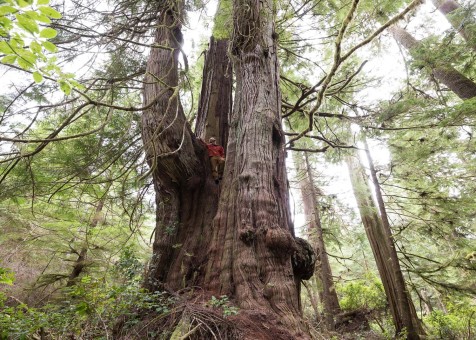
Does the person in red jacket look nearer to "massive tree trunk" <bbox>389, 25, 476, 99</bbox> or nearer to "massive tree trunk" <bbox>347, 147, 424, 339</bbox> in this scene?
"massive tree trunk" <bbox>347, 147, 424, 339</bbox>

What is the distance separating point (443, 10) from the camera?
785cm

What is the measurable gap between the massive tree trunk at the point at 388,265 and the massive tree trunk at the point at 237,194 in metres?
3.05

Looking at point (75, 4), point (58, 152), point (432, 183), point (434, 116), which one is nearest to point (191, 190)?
point (58, 152)

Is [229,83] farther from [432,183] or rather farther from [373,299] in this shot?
[373,299]

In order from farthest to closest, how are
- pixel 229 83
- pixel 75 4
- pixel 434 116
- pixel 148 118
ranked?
pixel 229 83 → pixel 434 116 → pixel 75 4 → pixel 148 118

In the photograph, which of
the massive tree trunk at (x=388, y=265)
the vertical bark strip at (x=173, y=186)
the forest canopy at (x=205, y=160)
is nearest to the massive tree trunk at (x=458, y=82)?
the forest canopy at (x=205, y=160)

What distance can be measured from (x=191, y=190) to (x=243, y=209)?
44.1 inches

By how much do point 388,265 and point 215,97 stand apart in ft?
18.2

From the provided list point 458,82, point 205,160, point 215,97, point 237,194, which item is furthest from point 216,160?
point 458,82

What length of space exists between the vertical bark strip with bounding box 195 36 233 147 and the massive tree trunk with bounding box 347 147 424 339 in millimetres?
2825

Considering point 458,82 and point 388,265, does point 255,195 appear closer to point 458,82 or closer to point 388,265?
point 388,265

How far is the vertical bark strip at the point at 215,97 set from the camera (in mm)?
4625

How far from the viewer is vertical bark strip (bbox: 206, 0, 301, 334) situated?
2.33 m

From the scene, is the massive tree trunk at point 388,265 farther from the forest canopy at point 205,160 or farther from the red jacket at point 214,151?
the red jacket at point 214,151
